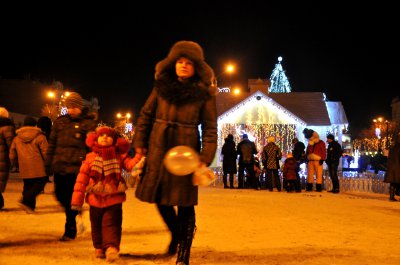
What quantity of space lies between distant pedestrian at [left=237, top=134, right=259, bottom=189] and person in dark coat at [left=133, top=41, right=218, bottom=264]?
1335cm

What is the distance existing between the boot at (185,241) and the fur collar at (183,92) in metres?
1.17

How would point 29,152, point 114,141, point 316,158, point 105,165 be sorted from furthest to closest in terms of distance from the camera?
1. point 316,158
2. point 29,152
3. point 114,141
4. point 105,165

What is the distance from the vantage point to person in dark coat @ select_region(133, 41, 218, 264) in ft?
17.3

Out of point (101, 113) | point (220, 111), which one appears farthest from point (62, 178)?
point (101, 113)

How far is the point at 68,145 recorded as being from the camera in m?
7.03

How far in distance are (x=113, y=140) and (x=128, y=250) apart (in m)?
1.30

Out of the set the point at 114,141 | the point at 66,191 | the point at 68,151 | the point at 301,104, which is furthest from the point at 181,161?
the point at 301,104

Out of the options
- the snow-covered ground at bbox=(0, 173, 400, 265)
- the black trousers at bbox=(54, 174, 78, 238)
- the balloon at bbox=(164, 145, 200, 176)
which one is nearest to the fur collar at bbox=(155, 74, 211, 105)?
the balloon at bbox=(164, 145, 200, 176)

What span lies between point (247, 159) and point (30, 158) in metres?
10.5

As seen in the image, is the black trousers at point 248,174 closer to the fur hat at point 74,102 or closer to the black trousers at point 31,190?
the black trousers at point 31,190

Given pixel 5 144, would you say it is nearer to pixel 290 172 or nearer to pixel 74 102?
pixel 74 102

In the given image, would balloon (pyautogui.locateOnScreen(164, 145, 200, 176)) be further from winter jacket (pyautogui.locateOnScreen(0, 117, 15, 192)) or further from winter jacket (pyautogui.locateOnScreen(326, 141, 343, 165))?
winter jacket (pyautogui.locateOnScreen(326, 141, 343, 165))

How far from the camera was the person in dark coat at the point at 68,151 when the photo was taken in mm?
6922

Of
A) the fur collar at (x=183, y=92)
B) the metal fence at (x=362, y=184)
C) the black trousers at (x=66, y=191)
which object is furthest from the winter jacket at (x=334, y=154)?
the fur collar at (x=183, y=92)
